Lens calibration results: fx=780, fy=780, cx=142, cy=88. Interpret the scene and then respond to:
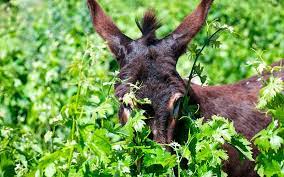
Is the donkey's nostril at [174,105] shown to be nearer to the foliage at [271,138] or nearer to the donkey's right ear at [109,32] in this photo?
the donkey's right ear at [109,32]

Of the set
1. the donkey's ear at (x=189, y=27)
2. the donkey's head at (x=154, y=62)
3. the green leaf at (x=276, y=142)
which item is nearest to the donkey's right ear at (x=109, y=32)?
the donkey's head at (x=154, y=62)

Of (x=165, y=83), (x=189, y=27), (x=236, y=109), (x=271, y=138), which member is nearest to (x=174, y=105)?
(x=165, y=83)

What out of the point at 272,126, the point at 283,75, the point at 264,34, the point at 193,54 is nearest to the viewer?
the point at 272,126

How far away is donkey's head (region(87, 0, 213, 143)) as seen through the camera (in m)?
4.93

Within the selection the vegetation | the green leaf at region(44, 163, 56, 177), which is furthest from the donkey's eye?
the green leaf at region(44, 163, 56, 177)

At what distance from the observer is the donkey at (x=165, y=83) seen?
16.2 feet

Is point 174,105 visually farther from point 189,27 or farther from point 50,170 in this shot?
point 50,170

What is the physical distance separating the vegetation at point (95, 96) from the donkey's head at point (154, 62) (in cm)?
16

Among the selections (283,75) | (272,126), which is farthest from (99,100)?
(283,75)

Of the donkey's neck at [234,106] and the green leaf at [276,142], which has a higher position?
the green leaf at [276,142]

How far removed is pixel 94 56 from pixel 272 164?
1027 millimetres

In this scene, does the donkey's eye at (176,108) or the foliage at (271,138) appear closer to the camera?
the foliage at (271,138)

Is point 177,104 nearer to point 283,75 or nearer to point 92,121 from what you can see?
point 92,121

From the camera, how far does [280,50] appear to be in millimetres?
12016
